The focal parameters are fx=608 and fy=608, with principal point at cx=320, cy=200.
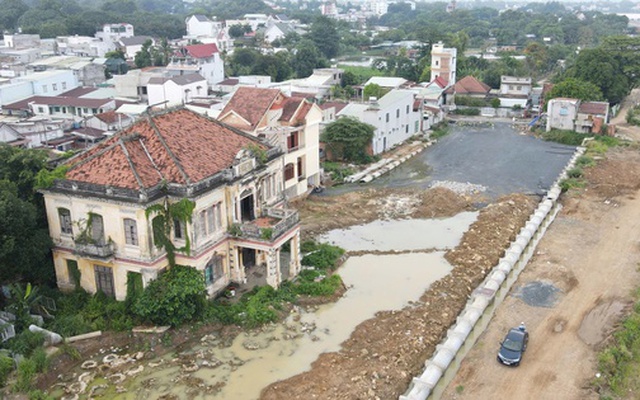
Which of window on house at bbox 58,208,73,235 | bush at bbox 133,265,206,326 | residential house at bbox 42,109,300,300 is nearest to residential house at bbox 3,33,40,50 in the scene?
residential house at bbox 42,109,300,300

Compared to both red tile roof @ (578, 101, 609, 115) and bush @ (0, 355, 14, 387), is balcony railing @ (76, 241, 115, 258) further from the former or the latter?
red tile roof @ (578, 101, 609, 115)

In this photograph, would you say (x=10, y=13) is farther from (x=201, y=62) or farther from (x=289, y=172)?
(x=289, y=172)

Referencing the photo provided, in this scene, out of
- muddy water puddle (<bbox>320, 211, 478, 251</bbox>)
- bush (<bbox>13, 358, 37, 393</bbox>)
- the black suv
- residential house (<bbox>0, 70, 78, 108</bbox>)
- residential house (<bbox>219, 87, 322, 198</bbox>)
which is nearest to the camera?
bush (<bbox>13, 358, 37, 393</bbox>)

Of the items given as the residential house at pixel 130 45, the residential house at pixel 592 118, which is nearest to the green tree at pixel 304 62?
the residential house at pixel 130 45

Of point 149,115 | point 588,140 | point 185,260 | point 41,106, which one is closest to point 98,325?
point 185,260

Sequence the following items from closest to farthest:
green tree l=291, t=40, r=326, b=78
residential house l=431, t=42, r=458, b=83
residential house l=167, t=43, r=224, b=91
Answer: residential house l=167, t=43, r=224, b=91, residential house l=431, t=42, r=458, b=83, green tree l=291, t=40, r=326, b=78

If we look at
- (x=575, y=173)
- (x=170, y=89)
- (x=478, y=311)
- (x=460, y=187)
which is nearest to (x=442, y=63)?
(x=170, y=89)
